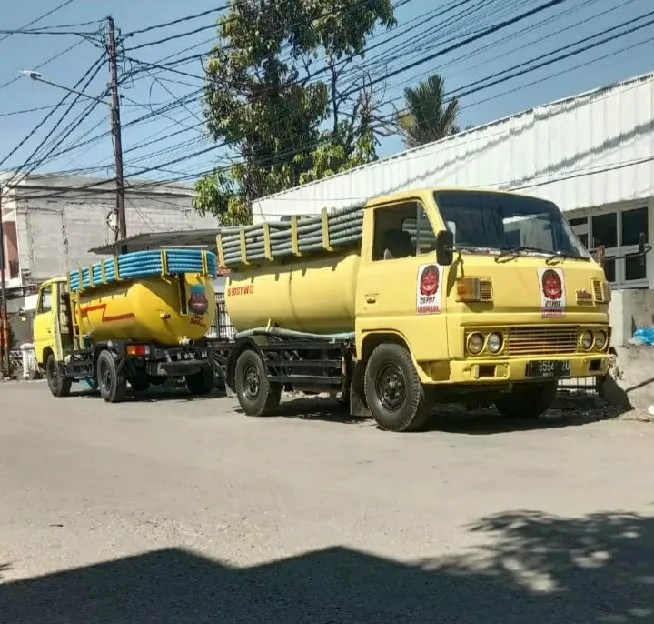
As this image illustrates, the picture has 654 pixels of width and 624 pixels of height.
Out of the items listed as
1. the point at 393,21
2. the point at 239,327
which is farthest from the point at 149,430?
the point at 393,21

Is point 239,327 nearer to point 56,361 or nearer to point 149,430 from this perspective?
point 149,430

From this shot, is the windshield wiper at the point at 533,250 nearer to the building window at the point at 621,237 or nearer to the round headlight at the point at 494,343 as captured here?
the round headlight at the point at 494,343

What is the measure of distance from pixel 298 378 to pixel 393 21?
1876 centimetres

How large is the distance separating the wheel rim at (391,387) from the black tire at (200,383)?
735 cm

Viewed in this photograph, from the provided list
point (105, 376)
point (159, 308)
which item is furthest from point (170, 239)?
Answer: point (159, 308)

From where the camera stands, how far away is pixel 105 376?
616 inches

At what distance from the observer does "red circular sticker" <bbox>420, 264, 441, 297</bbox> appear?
8414 millimetres

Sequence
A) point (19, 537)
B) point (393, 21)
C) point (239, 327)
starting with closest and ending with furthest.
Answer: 1. point (19, 537)
2. point (239, 327)
3. point (393, 21)

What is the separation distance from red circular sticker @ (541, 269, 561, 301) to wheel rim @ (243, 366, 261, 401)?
4.55 meters

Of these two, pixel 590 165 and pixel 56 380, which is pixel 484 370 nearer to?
pixel 590 165

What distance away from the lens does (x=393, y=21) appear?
2589 cm

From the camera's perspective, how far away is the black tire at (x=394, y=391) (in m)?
8.82

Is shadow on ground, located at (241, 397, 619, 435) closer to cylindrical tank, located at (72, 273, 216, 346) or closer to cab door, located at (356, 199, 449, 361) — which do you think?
cab door, located at (356, 199, 449, 361)

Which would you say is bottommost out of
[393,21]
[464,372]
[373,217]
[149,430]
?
[149,430]
